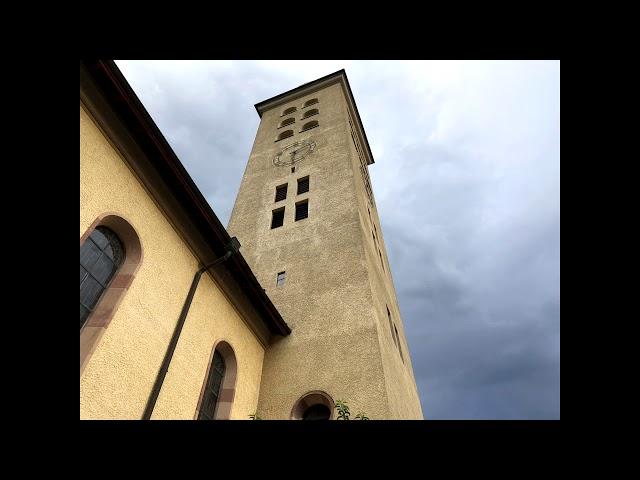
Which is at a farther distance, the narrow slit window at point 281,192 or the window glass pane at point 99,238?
the narrow slit window at point 281,192

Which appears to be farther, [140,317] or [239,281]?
[239,281]

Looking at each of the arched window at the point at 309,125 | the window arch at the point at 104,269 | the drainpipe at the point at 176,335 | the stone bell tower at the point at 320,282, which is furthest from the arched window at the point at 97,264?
the arched window at the point at 309,125

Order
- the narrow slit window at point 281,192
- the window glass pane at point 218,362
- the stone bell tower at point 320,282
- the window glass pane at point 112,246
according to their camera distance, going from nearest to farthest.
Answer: the window glass pane at point 112,246
the window glass pane at point 218,362
the stone bell tower at point 320,282
the narrow slit window at point 281,192

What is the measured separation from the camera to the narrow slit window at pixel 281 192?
18638mm

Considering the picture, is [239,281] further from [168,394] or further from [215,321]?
[168,394]

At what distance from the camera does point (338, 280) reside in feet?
41.4

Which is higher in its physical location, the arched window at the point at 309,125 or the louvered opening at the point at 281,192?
the arched window at the point at 309,125

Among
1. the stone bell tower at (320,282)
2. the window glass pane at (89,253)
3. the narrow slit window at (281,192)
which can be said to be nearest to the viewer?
the window glass pane at (89,253)

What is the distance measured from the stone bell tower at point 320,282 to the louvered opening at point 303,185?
52 mm

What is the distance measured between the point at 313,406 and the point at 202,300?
3734mm

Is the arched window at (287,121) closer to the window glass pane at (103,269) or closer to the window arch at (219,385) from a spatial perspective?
the window arch at (219,385)

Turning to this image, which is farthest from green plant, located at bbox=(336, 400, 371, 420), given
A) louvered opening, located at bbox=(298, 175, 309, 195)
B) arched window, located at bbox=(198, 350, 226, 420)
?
louvered opening, located at bbox=(298, 175, 309, 195)

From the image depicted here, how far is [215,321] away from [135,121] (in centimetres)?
443
